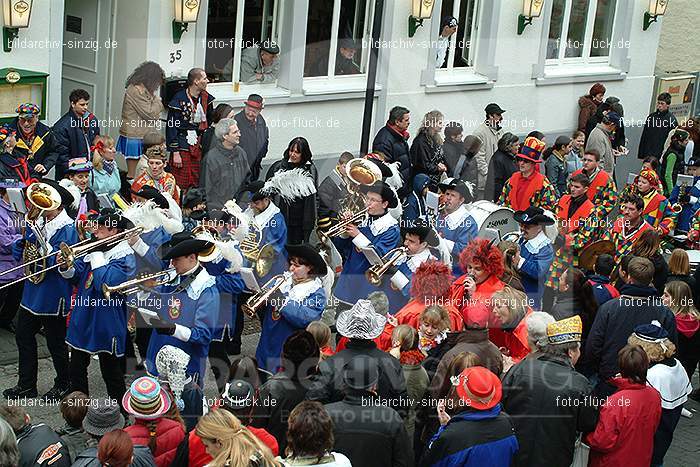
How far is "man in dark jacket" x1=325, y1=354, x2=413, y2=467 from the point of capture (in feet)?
22.2

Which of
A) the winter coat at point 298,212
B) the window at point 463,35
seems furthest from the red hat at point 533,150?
the window at point 463,35

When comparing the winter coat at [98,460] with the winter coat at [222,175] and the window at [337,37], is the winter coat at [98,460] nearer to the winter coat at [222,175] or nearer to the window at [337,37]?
the winter coat at [222,175]

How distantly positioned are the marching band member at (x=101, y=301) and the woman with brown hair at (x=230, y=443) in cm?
298

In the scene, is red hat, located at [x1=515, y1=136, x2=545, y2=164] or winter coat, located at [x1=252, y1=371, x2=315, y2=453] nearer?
winter coat, located at [x1=252, y1=371, x2=315, y2=453]

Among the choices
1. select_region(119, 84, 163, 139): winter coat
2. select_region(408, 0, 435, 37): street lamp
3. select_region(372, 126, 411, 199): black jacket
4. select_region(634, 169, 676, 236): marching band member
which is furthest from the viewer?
select_region(408, 0, 435, 37): street lamp

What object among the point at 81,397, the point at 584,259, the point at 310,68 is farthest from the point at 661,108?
the point at 81,397

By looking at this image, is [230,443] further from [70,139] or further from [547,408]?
[70,139]

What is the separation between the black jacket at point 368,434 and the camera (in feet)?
22.2

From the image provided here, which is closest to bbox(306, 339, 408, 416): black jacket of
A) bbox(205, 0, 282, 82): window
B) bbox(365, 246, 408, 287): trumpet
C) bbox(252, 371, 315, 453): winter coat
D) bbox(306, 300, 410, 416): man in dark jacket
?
bbox(306, 300, 410, 416): man in dark jacket

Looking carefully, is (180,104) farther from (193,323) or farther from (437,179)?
(193,323)

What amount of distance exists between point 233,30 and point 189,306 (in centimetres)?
769

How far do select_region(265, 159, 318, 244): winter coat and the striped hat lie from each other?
5155 mm

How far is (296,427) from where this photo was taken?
618 cm

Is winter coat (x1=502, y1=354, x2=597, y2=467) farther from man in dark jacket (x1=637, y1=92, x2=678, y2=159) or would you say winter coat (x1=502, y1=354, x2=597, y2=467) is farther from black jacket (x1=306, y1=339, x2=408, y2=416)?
man in dark jacket (x1=637, y1=92, x2=678, y2=159)
